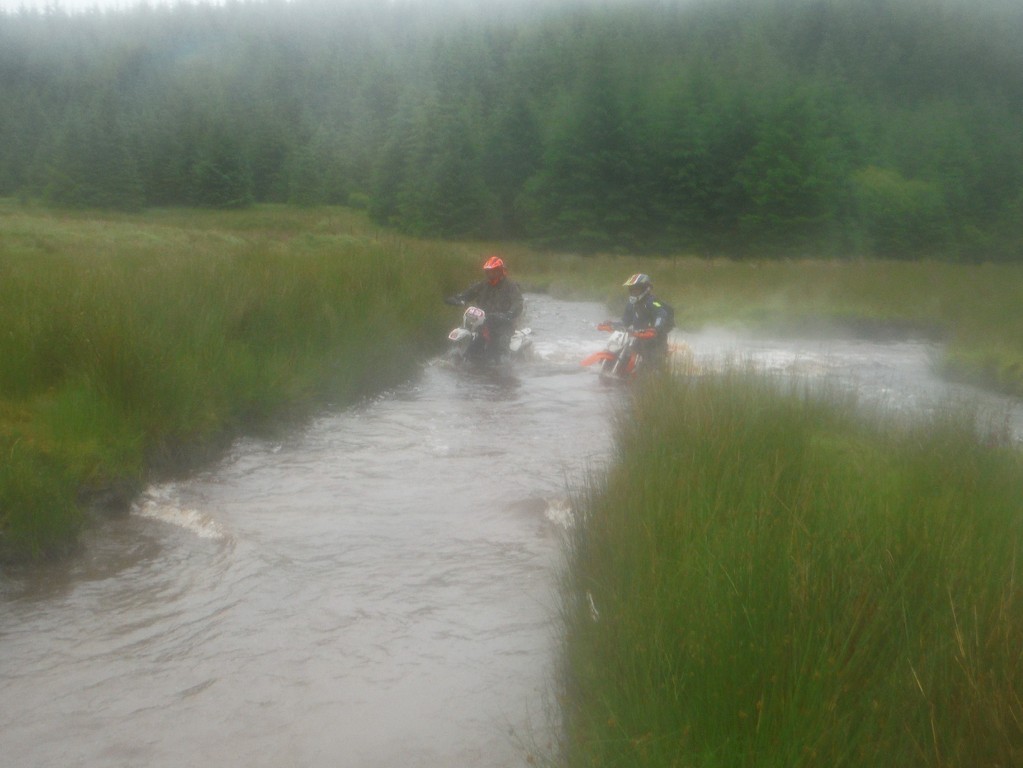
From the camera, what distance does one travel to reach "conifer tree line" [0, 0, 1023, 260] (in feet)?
183

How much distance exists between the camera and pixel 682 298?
83.8 feet

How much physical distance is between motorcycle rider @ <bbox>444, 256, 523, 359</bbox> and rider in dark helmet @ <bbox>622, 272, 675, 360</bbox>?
1940mm

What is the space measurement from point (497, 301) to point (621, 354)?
2.35 meters

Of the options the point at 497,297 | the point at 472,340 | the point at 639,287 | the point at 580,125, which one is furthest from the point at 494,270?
the point at 580,125

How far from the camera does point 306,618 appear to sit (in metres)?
6.19

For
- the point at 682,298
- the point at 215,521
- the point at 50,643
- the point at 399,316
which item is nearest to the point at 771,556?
the point at 50,643

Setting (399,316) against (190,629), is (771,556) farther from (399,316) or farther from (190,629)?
(399,316)

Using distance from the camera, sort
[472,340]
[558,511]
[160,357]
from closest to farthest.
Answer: [558,511]
[160,357]
[472,340]

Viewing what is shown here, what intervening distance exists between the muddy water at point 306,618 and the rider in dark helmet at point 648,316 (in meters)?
3.83

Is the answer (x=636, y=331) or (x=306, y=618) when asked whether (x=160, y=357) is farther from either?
(x=636, y=331)

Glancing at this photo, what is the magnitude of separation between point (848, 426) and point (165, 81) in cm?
10689

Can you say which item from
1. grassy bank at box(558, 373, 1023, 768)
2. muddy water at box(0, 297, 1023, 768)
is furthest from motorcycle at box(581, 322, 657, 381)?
grassy bank at box(558, 373, 1023, 768)

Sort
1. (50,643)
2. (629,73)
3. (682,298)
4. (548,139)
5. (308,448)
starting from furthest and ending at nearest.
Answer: (629,73) → (548,139) → (682,298) → (308,448) → (50,643)

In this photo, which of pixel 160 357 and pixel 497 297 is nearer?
pixel 160 357
